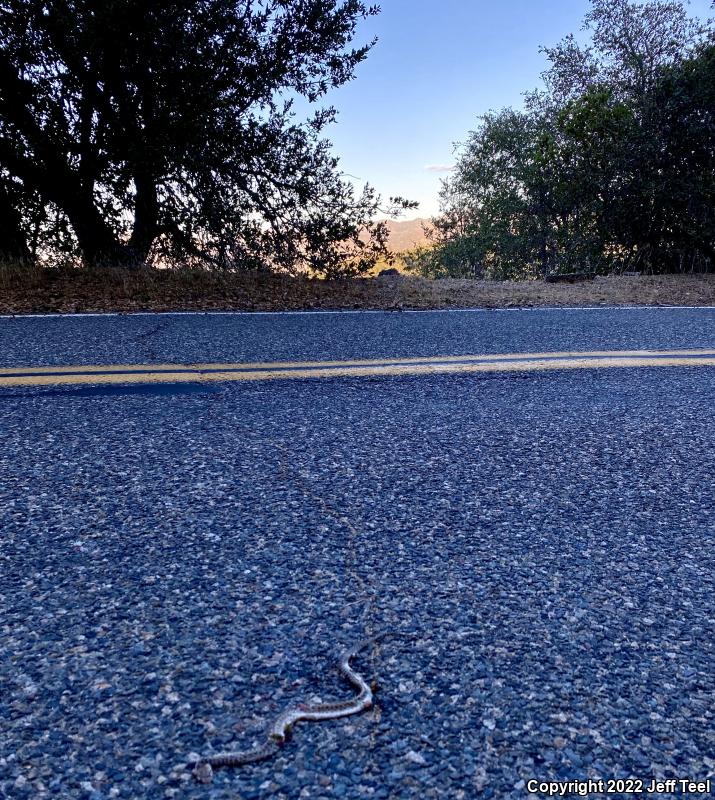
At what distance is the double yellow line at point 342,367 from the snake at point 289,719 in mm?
2977

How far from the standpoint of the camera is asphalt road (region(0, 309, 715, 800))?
4.66 feet

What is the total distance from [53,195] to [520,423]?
8.41 m

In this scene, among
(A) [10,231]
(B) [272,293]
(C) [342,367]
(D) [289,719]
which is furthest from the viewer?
(A) [10,231]

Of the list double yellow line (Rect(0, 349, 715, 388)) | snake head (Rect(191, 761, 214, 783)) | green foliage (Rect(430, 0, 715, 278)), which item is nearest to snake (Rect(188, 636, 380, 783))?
snake head (Rect(191, 761, 214, 783))

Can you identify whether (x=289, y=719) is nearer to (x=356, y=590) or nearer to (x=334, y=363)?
(x=356, y=590)

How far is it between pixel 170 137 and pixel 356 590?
27.4ft

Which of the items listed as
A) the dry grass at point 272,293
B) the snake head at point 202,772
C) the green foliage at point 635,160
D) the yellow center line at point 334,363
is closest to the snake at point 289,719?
the snake head at point 202,772

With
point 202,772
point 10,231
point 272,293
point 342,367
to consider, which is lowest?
point 202,772

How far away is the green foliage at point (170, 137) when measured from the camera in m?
8.92

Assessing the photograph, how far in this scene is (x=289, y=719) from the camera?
4.89 ft

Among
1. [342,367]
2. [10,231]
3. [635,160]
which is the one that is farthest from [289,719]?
[635,160]

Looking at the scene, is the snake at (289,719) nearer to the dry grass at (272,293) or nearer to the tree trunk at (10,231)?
the dry grass at (272,293)

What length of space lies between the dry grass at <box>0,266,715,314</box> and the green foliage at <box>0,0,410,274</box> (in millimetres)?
827

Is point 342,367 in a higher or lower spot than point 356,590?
higher
